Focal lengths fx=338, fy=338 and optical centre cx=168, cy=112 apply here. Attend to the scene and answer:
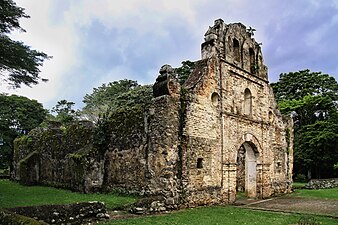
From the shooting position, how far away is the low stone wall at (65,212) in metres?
8.65

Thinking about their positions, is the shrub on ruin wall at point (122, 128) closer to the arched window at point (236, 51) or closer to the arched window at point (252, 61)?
the arched window at point (236, 51)

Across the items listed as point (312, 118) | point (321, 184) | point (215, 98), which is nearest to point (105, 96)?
point (312, 118)

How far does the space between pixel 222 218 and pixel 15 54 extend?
10.1 meters

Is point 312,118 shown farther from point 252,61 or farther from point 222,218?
point 222,218

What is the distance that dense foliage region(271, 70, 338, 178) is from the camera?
3297 centimetres

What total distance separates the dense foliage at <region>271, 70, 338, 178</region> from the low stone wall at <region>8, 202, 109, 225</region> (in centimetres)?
2804

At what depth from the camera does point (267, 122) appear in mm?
19625

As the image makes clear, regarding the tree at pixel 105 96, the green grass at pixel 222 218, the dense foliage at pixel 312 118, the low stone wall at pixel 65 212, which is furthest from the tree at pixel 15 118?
the dense foliage at pixel 312 118

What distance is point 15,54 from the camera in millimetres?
13539

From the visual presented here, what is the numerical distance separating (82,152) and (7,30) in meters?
6.88

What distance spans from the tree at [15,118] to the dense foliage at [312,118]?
101 feet

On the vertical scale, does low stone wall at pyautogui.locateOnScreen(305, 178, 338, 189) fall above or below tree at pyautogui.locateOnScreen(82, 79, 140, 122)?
below

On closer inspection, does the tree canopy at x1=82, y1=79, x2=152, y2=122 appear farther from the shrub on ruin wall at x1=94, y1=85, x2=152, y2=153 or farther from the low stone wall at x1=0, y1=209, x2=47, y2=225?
the low stone wall at x1=0, y1=209, x2=47, y2=225

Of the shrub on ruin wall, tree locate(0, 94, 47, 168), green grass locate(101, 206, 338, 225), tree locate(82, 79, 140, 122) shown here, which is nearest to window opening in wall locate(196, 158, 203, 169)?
green grass locate(101, 206, 338, 225)
